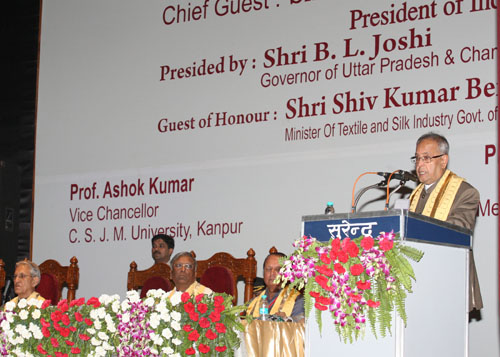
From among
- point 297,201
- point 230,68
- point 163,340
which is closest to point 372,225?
point 163,340

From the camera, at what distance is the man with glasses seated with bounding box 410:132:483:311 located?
3619 millimetres

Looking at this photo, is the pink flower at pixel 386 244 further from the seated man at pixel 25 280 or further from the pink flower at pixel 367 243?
the seated man at pixel 25 280

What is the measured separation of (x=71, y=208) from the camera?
23.2ft

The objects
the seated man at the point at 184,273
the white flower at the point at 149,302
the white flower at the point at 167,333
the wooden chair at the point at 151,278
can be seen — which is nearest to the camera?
the white flower at the point at 167,333

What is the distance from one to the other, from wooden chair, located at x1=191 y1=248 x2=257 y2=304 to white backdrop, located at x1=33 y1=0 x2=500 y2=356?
15.1 inches

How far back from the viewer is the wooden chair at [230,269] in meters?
5.52

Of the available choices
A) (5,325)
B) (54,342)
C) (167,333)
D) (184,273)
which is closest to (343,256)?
(167,333)

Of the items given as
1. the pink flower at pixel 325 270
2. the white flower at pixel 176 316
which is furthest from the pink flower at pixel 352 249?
the white flower at pixel 176 316

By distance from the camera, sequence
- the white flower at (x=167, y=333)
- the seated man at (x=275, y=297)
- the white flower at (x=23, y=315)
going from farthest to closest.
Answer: the seated man at (x=275, y=297) → the white flower at (x=23, y=315) → the white flower at (x=167, y=333)

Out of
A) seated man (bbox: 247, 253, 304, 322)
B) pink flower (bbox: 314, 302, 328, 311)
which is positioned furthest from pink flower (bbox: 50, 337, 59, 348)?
pink flower (bbox: 314, 302, 328, 311)

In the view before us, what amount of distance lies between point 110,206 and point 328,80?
2137 mm

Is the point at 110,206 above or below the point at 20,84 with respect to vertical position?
below

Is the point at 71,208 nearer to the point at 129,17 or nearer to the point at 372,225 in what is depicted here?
the point at 129,17

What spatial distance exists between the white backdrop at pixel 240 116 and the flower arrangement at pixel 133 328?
218 cm
